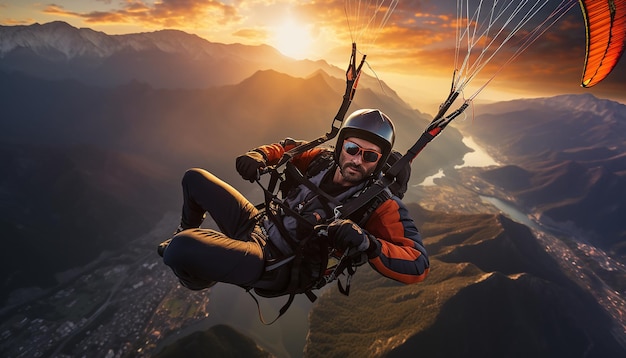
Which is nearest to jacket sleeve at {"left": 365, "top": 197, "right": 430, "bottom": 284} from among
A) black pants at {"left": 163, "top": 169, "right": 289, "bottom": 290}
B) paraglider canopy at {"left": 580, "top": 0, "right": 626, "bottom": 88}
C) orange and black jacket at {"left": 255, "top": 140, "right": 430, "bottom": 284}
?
orange and black jacket at {"left": 255, "top": 140, "right": 430, "bottom": 284}

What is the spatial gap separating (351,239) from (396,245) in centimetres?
94

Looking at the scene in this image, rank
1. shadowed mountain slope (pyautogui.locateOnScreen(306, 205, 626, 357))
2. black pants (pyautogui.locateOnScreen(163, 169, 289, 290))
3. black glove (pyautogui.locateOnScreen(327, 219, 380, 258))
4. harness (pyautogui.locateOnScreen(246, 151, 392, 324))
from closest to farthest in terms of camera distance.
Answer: black glove (pyautogui.locateOnScreen(327, 219, 380, 258)), black pants (pyautogui.locateOnScreen(163, 169, 289, 290)), harness (pyautogui.locateOnScreen(246, 151, 392, 324)), shadowed mountain slope (pyautogui.locateOnScreen(306, 205, 626, 357))

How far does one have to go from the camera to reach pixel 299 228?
4391 mm

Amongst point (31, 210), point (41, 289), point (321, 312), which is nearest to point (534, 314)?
point (321, 312)

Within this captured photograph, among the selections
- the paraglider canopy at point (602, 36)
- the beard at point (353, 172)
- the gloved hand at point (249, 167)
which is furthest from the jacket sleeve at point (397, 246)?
the paraglider canopy at point (602, 36)

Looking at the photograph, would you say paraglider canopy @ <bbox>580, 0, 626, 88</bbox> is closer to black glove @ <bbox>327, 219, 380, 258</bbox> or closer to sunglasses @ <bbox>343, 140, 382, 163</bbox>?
sunglasses @ <bbox>343, 140, 382, 163</bbox>

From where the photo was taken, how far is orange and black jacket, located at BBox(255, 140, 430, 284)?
3.53 metres

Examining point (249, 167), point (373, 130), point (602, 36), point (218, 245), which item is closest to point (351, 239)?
point (218, 245)

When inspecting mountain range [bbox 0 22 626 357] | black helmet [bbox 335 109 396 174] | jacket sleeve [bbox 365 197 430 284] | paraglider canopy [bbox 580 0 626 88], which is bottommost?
mountain range [bbox 0 22 626 357]

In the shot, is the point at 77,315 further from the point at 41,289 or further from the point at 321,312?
the point at 321,312

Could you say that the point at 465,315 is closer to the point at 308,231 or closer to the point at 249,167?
the point at 308,231

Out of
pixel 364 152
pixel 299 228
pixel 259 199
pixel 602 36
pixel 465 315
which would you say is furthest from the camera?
pixel 259 199

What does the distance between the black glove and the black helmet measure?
158 centimetres

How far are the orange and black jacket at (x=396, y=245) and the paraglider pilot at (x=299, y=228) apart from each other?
1 cm
